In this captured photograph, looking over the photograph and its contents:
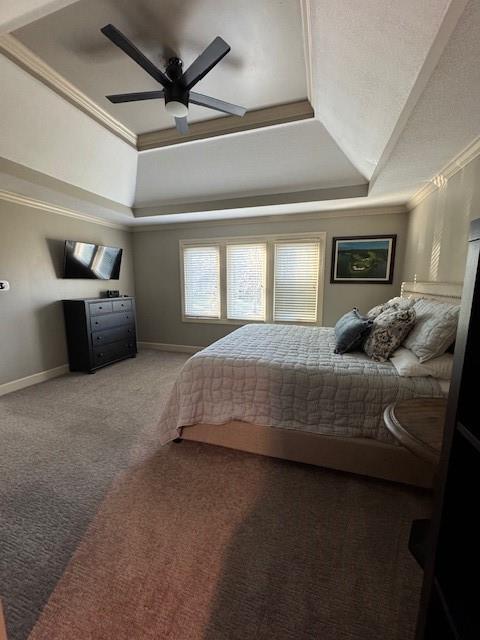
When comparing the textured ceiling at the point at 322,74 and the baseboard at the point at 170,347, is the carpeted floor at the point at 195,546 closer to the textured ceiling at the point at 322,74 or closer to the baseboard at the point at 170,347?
the textured ceiling at the point at 322,74

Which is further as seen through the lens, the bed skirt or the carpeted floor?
the bed skirt

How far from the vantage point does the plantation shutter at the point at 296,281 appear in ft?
13.8

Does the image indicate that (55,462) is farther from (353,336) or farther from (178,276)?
(178,276)

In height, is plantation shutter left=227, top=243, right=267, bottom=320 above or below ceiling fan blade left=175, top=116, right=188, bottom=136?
below

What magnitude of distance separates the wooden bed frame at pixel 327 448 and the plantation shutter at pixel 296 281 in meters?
2.09

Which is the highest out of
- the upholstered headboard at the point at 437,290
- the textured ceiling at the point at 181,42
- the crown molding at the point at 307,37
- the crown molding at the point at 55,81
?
the textured ceiling at the point at 181,42

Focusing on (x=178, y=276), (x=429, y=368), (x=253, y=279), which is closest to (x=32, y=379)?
(x=178, y=276)

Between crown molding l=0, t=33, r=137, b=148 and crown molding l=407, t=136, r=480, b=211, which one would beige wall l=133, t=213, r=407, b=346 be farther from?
crown molding l=0, t=33, r=137, b=148

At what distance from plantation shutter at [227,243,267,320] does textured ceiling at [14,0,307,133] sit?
7.16ft

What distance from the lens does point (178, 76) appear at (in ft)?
6.45

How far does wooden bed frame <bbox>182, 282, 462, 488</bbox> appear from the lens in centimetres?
172

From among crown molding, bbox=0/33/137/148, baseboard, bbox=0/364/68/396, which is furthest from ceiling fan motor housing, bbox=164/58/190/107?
baseboard, bbox=0/364/68/396

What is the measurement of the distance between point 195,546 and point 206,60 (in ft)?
9.40

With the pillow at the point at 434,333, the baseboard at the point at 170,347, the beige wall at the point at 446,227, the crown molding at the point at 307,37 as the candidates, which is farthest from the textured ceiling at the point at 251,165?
the baseboard at the point at 170,347
